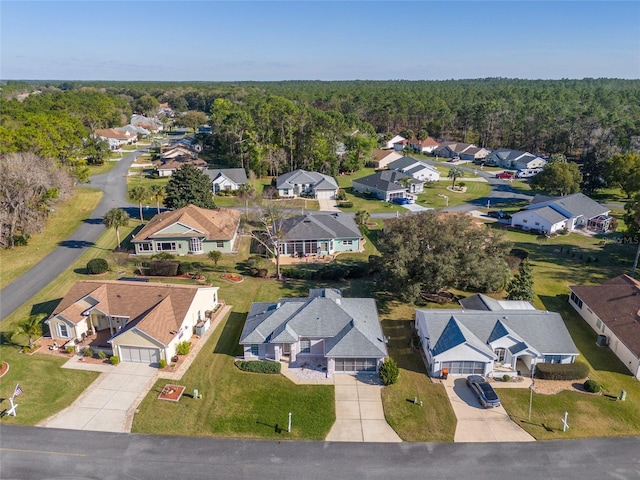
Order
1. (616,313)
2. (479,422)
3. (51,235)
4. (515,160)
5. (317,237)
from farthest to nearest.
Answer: (515,160)
(51,235)
(317,237)
(616,313)
(479,422)

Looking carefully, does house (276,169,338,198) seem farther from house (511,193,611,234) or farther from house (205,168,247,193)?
house (511,193,611,234)

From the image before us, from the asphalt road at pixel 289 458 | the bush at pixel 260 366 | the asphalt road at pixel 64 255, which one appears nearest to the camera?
the asphalt road at pixel 289 458

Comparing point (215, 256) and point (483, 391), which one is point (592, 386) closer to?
point (483, 391)

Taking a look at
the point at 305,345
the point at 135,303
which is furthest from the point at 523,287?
the point at 135,303

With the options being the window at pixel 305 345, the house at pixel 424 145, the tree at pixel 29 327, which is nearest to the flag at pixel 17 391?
the tree at pixel 29 327

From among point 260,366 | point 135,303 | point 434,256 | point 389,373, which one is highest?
point 434,256

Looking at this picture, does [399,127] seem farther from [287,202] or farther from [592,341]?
[592,341]

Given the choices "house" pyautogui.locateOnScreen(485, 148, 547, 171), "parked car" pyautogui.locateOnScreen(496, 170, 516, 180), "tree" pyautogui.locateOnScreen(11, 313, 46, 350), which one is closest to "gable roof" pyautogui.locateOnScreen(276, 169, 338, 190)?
"parked car" pyautogui.locateOnScreen(496, 170, 516, 180)

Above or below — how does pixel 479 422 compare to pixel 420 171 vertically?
below

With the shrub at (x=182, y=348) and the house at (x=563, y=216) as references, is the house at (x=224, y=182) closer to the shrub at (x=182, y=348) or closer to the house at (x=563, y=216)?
the house at (x=563, y=216)
